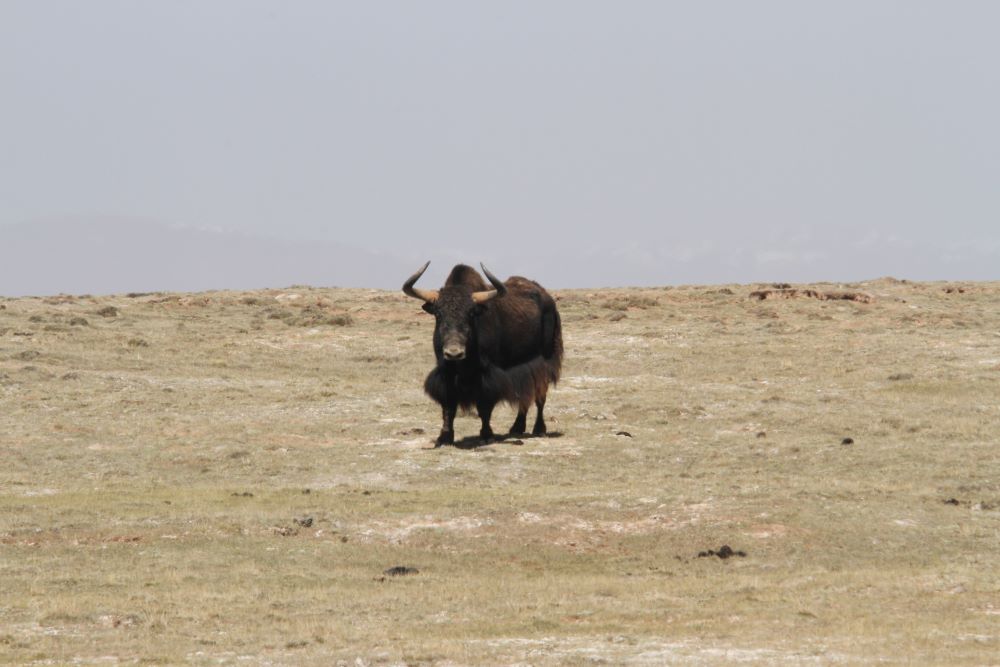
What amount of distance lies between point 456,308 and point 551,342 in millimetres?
3588

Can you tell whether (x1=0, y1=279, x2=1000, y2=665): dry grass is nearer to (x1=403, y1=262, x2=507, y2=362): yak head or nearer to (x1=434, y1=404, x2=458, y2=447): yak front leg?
(x1=434, y1=404, x2=458, y2=447): yak front leg

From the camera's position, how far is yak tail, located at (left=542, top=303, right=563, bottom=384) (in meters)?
28.1

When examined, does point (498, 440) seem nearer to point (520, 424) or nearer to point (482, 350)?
point (520, 424)

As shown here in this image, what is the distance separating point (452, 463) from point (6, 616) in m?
10.1

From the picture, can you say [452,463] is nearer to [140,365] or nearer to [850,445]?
[850,445]

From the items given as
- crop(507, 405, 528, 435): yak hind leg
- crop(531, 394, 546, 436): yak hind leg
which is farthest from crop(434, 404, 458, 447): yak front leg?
crop(531, 394, 546, 436): yak hind leg

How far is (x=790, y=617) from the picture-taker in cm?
1420

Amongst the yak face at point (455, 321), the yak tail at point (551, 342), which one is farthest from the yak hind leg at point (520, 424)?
the yak face at point (455, 321)

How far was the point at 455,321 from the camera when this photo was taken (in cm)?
2523

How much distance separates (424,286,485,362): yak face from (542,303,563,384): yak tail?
105 inches

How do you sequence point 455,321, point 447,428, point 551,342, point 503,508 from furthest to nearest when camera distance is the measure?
point 551,342
point 447,428
point 455,321
point 503,508

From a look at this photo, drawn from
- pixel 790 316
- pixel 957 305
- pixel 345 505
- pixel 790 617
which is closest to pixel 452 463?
pixel 345 505

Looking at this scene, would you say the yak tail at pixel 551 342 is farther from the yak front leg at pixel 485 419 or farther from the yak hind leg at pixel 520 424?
the yak front leg at pixel 485 419

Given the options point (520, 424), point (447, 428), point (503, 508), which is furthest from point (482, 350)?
point (503, 508)
